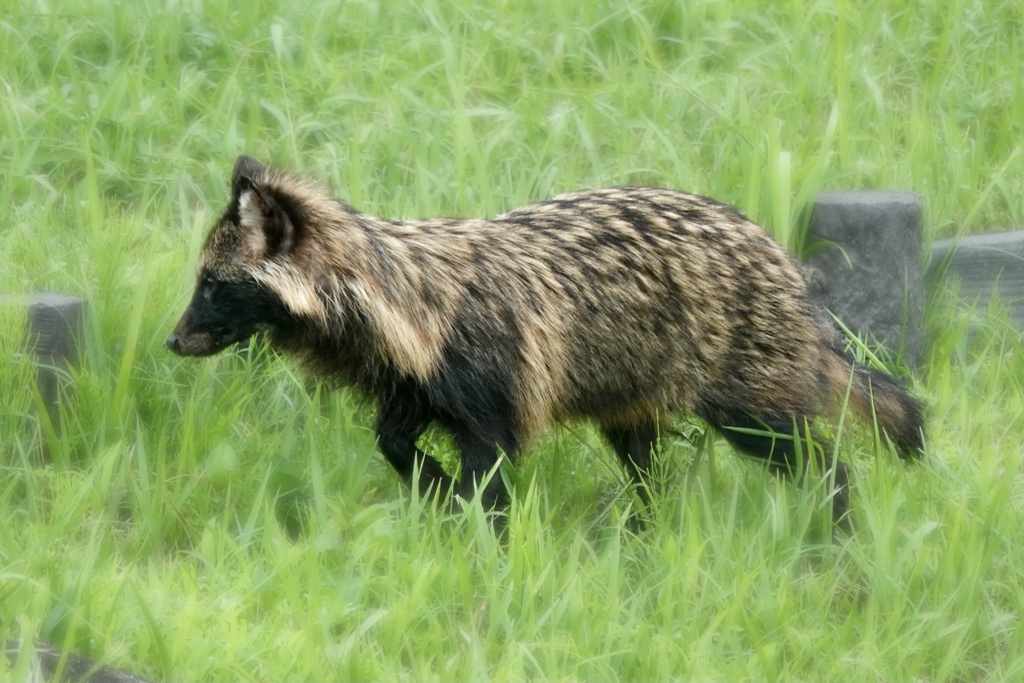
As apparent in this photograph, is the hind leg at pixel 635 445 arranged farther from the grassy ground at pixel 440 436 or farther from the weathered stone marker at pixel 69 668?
the weathered stone marker at pixel 69 668

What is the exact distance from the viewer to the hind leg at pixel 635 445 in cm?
538

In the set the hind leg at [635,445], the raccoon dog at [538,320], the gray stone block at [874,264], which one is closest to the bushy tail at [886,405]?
the raccoon dog at [538,320]

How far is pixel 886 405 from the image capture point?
5168 mm

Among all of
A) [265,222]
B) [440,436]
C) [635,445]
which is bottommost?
[635,445]

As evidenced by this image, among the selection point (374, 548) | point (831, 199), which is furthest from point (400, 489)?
point (831, 199)

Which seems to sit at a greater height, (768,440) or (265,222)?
(265,222)

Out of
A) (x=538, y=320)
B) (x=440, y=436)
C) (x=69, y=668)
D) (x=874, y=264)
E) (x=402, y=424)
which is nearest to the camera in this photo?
(x=69, y=668)

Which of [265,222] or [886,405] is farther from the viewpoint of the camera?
[886,405]

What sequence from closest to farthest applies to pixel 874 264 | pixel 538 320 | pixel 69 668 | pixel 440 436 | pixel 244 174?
pixel 69 668 → pixel 244 174 → pixel 538 320 → pixel 440 436 → pixel 874 264

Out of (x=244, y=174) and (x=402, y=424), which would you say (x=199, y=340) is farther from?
(x=402, y=424)

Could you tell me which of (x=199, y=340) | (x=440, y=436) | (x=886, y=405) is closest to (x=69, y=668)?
(x=199, y=340)

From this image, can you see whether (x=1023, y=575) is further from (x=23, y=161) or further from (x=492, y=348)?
(x=23, y=161)

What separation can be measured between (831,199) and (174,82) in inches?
134

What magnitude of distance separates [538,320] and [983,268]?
8.46 ft
